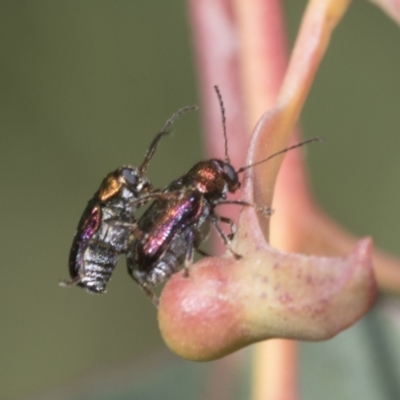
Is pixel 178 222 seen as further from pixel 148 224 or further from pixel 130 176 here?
pixel 130 176

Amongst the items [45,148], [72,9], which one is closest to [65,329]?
[45,148]

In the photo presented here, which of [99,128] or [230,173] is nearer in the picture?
[230,173]

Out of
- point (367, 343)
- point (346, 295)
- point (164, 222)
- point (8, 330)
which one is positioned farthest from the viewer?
point (8, 330)

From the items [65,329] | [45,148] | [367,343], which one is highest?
[45,148]

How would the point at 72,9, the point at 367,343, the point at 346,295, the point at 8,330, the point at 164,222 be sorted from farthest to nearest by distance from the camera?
1. the point at 8,330
2. the point at 72,9
3. the point at 367,343
4. the point at 164,222
5. the point at 346,295

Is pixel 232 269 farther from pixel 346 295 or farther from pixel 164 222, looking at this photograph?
pixel 164 222

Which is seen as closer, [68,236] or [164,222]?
[164,222]

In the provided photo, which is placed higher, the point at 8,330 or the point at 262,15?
the point at 262,15

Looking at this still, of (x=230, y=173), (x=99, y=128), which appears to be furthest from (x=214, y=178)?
(x=99, y=128)

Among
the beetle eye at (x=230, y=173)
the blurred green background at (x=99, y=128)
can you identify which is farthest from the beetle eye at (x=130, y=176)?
the blurred green background at (x=99, y=128)
